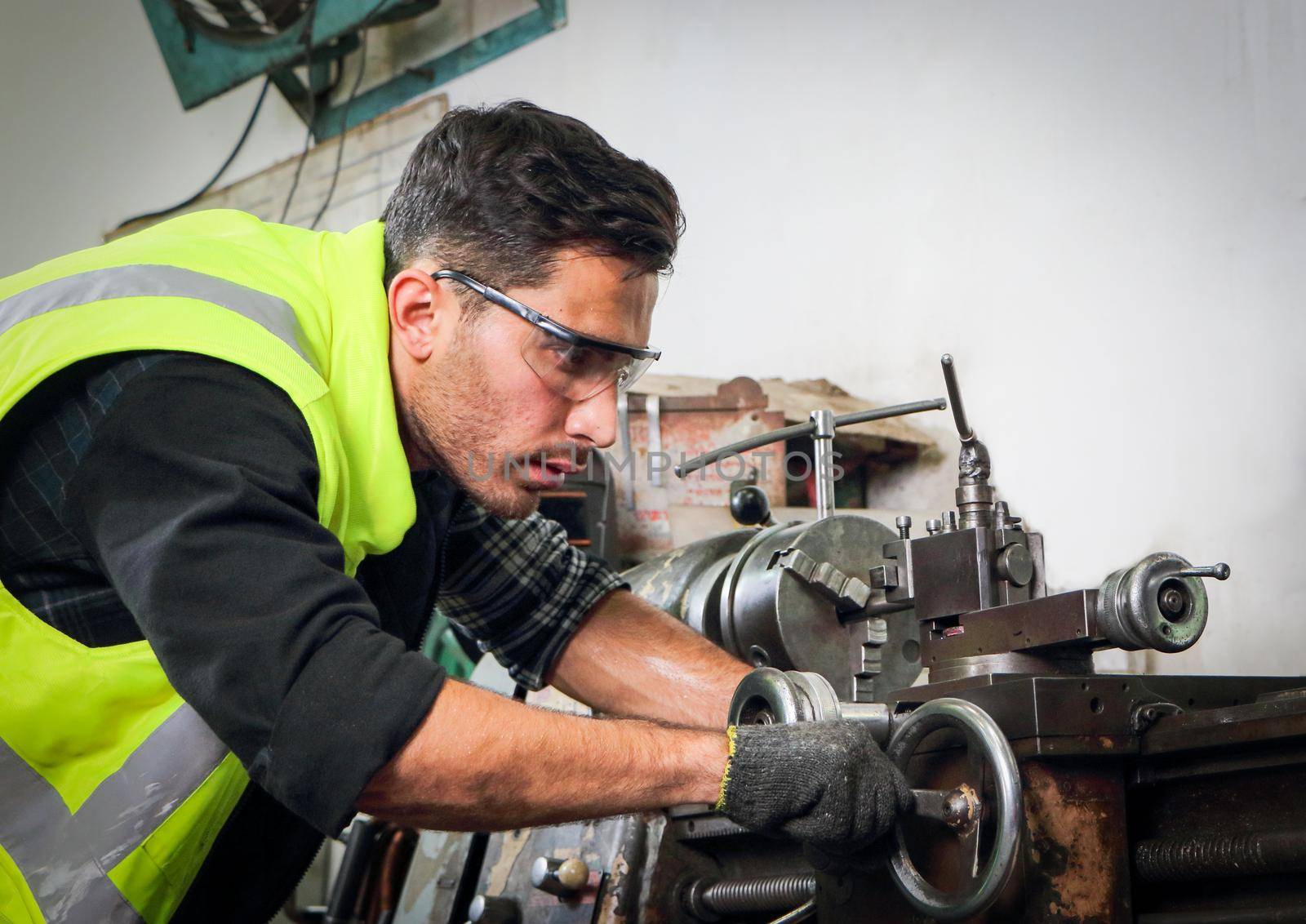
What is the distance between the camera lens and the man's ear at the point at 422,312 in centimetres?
130

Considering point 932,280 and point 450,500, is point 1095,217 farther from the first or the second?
point 450,500

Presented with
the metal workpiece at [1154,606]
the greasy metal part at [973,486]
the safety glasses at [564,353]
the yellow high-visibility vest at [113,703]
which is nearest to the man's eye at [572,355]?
the safety glasses at [564,353]

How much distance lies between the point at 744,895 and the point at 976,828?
487 mm

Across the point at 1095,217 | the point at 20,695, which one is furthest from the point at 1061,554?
the point at 20,695

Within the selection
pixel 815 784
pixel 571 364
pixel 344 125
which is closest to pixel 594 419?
pixel 571 364

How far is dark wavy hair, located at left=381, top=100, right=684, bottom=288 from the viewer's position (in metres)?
1.27

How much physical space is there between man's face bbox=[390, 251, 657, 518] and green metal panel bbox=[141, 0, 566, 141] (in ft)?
7.51

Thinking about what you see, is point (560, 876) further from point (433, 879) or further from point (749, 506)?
point (749, 506)

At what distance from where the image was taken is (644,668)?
5.06ft

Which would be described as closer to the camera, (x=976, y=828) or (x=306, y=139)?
(x=976, y=828)

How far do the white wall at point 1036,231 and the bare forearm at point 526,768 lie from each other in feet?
4.11

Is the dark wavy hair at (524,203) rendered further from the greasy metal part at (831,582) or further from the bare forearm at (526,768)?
the bare forearm at (526,768)

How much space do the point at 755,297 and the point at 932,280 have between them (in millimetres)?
498

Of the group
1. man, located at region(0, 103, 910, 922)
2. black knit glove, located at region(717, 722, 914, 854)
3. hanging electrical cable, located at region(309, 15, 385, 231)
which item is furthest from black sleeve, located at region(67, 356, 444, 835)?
hanging electrical cable, located at region(309, 15, 385, 231)
